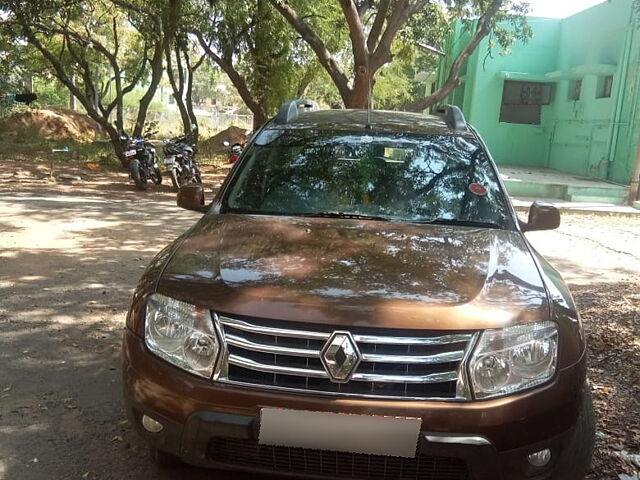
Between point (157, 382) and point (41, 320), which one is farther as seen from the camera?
point (41, 320)

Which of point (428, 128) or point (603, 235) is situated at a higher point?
point (428, 128)

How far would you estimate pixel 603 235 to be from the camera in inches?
382

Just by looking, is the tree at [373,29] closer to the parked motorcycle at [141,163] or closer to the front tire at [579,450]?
the parked motorcycle at [141,163]

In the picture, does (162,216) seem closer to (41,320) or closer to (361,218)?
(41,320)

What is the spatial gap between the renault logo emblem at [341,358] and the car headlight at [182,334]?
0.42 meters

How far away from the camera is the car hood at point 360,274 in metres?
2.30

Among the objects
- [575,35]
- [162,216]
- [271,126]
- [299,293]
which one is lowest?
[162,216]

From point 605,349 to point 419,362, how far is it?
281cm

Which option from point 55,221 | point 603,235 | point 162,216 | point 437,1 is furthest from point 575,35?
point 55,221

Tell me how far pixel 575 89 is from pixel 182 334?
16778mm

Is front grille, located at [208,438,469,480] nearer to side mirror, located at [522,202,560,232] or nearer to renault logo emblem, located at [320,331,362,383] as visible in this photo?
renault logo emblem, located at [320,331,362,383]

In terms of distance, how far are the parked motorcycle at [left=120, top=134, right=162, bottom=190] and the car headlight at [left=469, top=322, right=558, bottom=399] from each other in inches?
445

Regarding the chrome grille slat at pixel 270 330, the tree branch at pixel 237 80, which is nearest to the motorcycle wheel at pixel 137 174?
the tree branch at pixel 237 80

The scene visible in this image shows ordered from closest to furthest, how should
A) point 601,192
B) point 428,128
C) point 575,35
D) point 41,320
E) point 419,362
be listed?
1. point 419,362
2. point 428,128
3. point 41,320
4. point 601,192
5. point 575,35
